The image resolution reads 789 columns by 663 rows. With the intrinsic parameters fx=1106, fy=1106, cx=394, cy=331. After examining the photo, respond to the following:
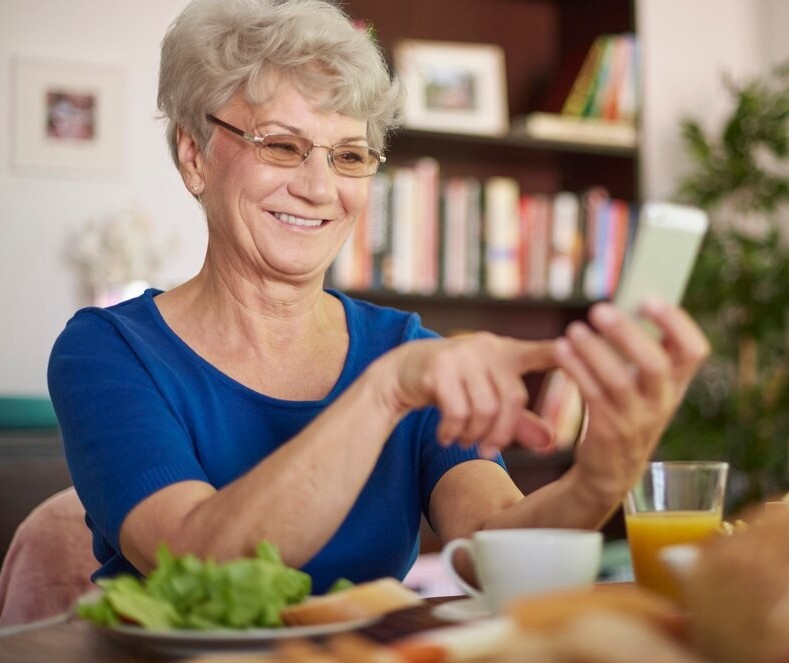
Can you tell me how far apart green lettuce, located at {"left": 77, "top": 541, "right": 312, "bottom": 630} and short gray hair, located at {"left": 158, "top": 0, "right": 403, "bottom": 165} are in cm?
77

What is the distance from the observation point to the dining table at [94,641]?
841mm

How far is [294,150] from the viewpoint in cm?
147

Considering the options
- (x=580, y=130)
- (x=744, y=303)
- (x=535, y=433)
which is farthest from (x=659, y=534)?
(x=744, y=303)

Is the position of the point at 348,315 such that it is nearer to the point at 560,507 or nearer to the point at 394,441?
the point at 394,441

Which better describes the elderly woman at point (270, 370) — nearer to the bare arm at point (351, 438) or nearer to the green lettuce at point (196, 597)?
the bare arm at point (351, 438)

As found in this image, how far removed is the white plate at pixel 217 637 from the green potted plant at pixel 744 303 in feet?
9.51

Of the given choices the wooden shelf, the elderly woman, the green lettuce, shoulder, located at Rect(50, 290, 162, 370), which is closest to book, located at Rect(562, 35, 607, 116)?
the wooden shelf

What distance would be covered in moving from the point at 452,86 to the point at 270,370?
195 centimetres

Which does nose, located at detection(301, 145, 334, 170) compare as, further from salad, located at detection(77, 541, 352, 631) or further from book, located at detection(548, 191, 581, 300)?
book, located at detection(548, 191, 581, 300)

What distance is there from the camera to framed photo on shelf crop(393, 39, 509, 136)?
3.19 metres

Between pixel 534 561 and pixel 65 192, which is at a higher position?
pixel 65 192

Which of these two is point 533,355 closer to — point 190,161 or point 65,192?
point 190,161

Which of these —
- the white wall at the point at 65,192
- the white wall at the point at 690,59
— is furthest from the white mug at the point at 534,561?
Result: the white wall at the point at 690,59

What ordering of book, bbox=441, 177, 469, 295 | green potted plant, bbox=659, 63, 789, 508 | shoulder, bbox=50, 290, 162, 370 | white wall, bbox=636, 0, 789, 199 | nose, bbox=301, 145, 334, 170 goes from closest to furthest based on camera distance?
shoulder, bbox=50, 290, 162, 370 → nose, bbox=301, 145, 334, 170 → book, bbox=441, 177, 469, 295 → green potted plant, bbox=659, 63, 789, 508 → white wall, bbox=636, 0, 789, 199
